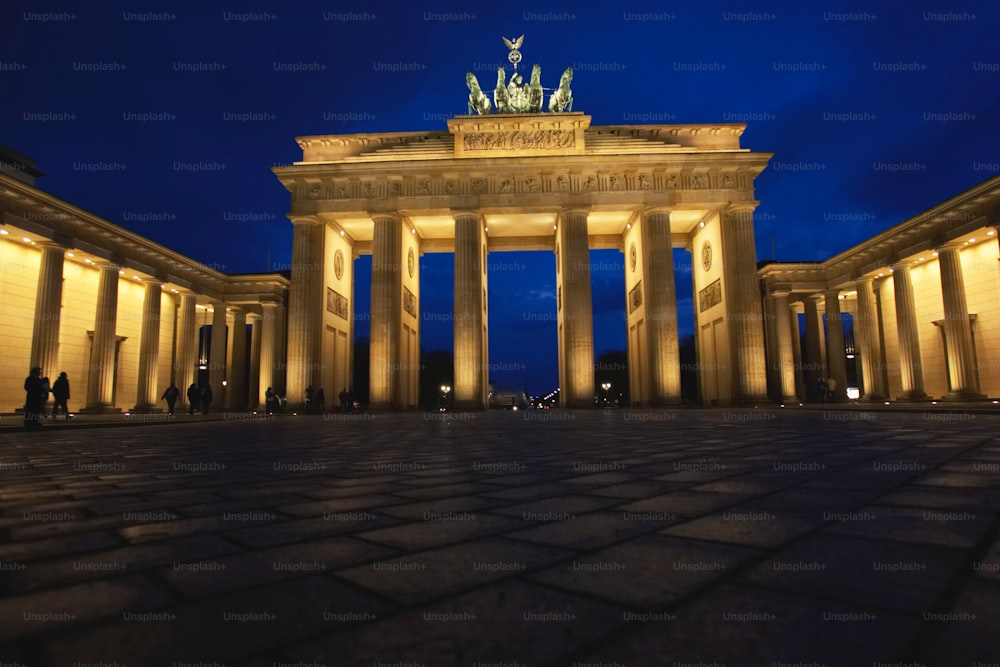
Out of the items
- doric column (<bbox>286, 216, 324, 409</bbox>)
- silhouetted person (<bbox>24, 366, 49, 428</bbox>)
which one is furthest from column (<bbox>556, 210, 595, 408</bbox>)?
silhouetted person (<bbox>24, 366, 49, 428</bbox>)

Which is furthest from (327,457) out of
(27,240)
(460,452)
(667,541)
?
(27,240)

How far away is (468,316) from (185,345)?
1857 cm

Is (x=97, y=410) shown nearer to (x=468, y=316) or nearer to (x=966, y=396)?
(x=468, y=316)

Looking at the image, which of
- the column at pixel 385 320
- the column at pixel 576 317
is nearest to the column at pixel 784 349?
the column at pixel 576 317

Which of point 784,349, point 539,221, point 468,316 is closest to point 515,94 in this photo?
point 539,221

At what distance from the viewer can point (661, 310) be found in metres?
27.7

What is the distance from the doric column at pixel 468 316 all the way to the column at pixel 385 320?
3.18 meters

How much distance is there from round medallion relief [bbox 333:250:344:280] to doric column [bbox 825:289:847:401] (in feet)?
99.1

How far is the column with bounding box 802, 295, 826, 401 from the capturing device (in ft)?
120

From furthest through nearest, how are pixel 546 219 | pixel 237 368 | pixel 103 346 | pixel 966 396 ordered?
1. pixel 237 368
2. pixel 546 219
3. pixel 103 346
4. pixel 966 396

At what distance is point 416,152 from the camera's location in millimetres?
31000

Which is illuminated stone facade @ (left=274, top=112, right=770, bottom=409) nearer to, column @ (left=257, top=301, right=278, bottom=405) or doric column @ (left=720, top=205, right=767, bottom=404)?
doric column @ (left=720, top=205, right=767, bottom=404)

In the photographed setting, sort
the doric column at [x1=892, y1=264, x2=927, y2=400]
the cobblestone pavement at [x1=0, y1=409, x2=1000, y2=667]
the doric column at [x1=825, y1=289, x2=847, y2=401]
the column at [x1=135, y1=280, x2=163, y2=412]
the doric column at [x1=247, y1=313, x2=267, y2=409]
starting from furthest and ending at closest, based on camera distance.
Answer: the doric column at [x1=247, y1=313, x2=267, y2=409] → the doric column at [x1=825, y1=289, x2=847, y2=401] → the column at [x1=135, y1=280, x2=163, y2=412] → the doric column at [x1=892, y1=264, x2=927, y2=400] → the cobblestone pavement at [x1=0, y1=409, x2=1000, y2=667]

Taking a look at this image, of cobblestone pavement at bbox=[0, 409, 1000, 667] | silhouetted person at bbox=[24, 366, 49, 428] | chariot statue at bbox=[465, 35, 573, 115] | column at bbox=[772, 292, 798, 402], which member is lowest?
cobblestone pavement at bbox=[0, 409, 1000, 667]
